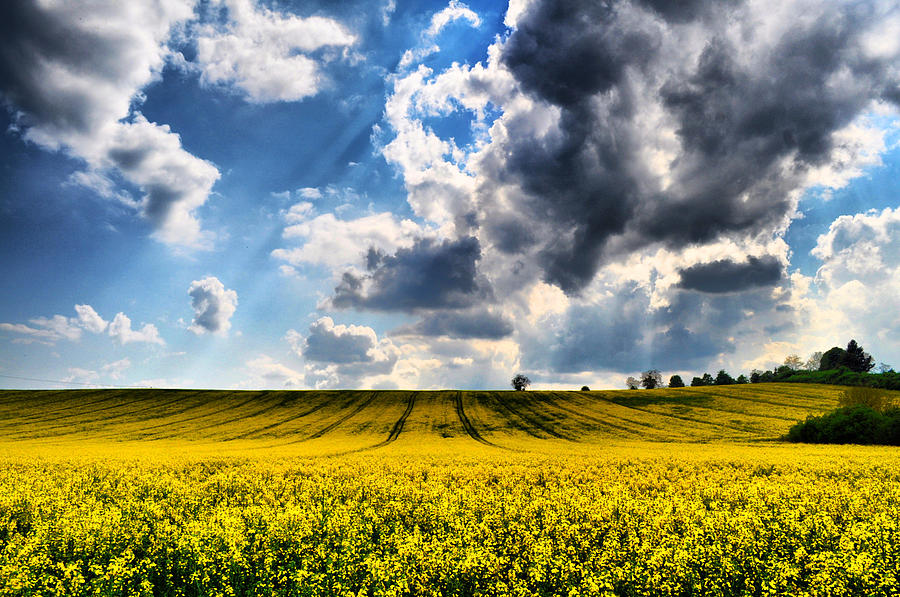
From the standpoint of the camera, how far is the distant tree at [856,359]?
14925 cm

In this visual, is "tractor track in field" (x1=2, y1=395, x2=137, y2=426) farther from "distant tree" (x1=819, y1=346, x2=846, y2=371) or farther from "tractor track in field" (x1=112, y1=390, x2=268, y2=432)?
"distant tree" (x1=819, y1=346, x2=846, y2=371)

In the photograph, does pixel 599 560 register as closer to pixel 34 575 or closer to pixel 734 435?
pixel 34 575

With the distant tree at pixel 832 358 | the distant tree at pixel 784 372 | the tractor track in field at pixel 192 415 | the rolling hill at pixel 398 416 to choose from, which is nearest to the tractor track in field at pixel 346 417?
the rolling hill at pixel 398 416

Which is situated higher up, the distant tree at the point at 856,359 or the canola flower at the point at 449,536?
the distant tree at the point at 856,359

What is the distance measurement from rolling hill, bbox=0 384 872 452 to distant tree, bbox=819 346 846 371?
252ft

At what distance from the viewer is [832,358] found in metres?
157

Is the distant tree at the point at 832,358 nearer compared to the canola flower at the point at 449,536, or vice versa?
the canola flower at the point at 449,536

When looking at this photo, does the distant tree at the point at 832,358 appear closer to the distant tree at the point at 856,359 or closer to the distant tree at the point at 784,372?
the distant tree at the point at 856,359

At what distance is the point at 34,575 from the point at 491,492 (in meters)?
11.0

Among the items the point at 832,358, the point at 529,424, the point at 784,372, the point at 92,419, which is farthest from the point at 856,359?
the point at 92,419

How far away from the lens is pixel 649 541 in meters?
10.1

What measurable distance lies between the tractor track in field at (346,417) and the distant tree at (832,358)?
491 ft

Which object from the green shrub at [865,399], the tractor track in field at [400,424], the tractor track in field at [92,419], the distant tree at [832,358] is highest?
the distant tree at [832,358]

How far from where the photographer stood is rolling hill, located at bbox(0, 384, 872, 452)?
5434cm
